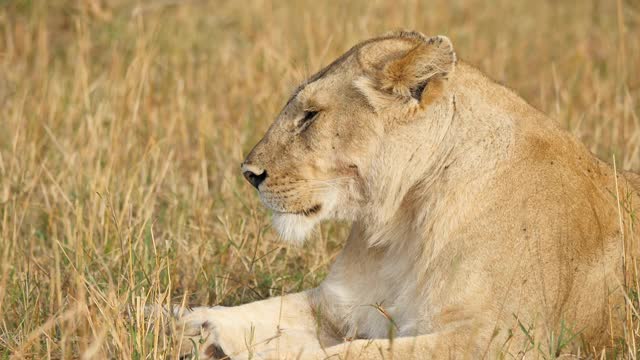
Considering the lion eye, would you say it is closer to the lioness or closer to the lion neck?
the lioness

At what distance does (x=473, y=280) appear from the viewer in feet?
11.4

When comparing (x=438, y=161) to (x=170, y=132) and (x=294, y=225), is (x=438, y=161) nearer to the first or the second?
(x=294, y=225)

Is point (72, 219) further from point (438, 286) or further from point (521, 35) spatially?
point (521, 35)

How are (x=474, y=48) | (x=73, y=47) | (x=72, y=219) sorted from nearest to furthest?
(x=72, y=219) < (x=73, y=47) < (x=474, y=48)

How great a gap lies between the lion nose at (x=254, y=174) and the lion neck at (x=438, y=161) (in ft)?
1.31

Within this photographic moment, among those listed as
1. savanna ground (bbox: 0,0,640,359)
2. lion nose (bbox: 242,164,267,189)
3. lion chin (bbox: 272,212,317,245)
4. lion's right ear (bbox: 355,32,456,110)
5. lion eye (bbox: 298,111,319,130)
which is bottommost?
savanna ground (bbox: 0,0,640,359)

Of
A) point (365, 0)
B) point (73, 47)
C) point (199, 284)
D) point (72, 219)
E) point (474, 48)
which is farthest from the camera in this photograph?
point (365, 0)

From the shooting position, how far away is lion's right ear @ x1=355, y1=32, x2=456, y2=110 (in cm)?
366

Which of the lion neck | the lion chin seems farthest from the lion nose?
the lion neck

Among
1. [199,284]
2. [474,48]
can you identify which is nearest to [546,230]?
[199,284]

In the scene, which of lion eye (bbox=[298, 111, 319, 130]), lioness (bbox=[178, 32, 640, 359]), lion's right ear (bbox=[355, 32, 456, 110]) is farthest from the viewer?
lion eye (bbox=[298, 111, 319, 130])

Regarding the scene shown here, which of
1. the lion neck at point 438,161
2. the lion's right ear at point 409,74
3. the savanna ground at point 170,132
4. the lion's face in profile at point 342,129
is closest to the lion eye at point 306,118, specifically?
the lion's face in profile at point 342,129

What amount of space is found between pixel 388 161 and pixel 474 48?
443 centimetres

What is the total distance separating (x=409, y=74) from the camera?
146 inches
